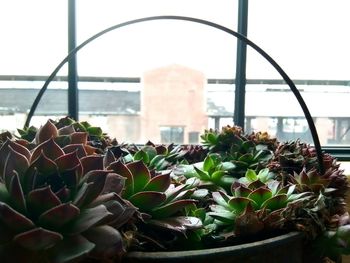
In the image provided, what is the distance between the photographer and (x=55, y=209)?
1.46 ft

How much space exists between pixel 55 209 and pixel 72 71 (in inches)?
59.2

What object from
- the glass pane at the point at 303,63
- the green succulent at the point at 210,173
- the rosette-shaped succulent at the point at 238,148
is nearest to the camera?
the green succulent at the point at 210,173

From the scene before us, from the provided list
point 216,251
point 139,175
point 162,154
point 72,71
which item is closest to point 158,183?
point 139,175

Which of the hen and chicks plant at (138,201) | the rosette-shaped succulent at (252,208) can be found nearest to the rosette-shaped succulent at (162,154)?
the hen and chicks plant at (138,201)

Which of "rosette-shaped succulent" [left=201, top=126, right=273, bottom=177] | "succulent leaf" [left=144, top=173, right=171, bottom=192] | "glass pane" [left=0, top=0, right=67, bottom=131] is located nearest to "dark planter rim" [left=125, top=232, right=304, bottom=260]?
"succulent leaf" [left=144, top=173, right=171, bottom=192]

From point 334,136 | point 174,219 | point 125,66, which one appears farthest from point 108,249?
point 334,136

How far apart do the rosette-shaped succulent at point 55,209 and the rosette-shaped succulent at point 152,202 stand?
0.06 meters

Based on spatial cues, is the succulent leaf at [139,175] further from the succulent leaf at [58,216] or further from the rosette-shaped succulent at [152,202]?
the succulent leaf at [58,216]

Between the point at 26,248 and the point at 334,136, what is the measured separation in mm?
1983

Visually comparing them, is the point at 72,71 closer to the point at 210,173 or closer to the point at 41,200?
the point at 210,173

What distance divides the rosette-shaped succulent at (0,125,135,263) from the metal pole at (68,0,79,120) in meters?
1.38

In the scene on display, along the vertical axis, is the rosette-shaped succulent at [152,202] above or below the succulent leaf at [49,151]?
below

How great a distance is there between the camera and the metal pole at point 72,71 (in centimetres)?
183

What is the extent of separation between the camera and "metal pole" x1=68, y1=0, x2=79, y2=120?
6.00ft
